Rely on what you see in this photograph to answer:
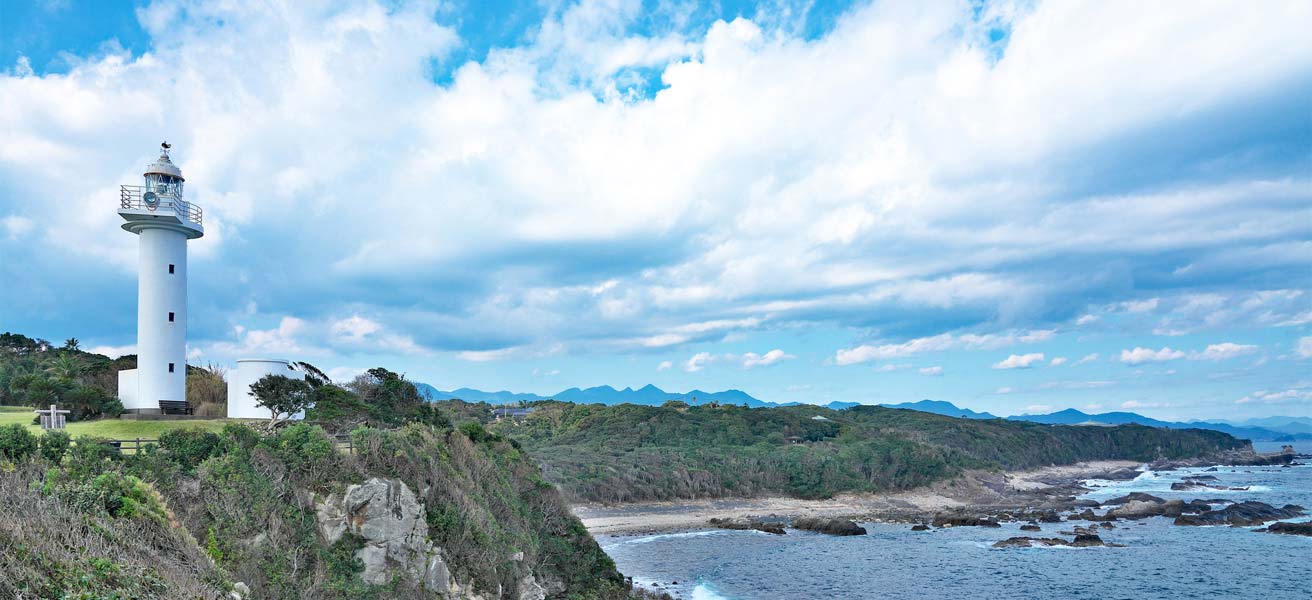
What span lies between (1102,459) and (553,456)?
99202mm

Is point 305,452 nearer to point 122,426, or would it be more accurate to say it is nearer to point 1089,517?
point 122,426

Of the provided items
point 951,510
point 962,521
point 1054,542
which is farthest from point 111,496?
point 951,510

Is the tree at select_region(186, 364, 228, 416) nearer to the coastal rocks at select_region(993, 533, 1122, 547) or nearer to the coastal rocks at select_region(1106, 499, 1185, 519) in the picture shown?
the coastal rocks at select_region(993, 533, 1122, 547)

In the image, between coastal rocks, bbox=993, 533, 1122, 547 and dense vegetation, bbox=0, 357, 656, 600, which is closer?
dense vegetation, bbox=0, 357, 656, 600

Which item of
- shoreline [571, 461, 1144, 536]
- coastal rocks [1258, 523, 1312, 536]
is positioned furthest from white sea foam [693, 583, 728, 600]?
coastal rocks [1258, 523, 1312, 536]

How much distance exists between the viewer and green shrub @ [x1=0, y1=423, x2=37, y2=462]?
14344 millimetres

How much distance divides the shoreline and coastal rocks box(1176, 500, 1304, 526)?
1086 cm

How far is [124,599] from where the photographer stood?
9.29 m

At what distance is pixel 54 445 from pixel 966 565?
4441 centimetres

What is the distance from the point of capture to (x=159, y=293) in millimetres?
26781

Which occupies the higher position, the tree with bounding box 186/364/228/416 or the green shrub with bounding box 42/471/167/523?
→ the tree with bounding box 186/364/228/416

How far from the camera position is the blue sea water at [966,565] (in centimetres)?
3888

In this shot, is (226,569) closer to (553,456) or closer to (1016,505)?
(553,456)

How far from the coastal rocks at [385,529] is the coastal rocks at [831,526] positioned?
44410 millimetres
